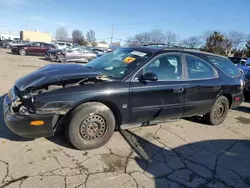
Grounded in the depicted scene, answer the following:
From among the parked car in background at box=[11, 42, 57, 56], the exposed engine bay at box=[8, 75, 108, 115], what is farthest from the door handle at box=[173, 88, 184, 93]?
the parked car in background at box=[11, 42, 57, 56]

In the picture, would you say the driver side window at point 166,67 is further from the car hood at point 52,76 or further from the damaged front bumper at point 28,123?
the damaged front bumper at point 28,123

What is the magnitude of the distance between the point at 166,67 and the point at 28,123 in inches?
96.4

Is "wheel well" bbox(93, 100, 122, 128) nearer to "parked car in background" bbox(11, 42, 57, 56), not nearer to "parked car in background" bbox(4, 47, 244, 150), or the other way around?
Answer: "parked car in background" bbox(4, 47, 244, 150)

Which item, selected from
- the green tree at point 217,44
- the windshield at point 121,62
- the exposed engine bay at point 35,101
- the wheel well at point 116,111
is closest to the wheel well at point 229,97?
the windshield at point 121,62

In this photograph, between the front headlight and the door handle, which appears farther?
the door handle

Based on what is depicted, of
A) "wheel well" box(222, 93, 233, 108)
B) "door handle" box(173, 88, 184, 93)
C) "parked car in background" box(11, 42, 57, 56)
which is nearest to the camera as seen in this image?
"door handle" box(173, 88, 184, 93)

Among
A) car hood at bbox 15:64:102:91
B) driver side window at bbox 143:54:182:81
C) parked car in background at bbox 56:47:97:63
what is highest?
parked car in background at bbox 56:47:97:63

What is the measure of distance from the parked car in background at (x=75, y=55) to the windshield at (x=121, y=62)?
13.1 metres

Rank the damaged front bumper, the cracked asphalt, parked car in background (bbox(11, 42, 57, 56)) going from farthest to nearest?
parked car in background (bbox(11, 42, 57, 56)), the damaged front bumper, the cracked asphalt

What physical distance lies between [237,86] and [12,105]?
4.64 m

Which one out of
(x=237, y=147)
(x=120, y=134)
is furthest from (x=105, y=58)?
(x=237, y=147)

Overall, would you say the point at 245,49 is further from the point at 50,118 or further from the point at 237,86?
the point at 50,118

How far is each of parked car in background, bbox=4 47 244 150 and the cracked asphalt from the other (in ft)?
1.06

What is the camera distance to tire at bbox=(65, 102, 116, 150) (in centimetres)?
308
